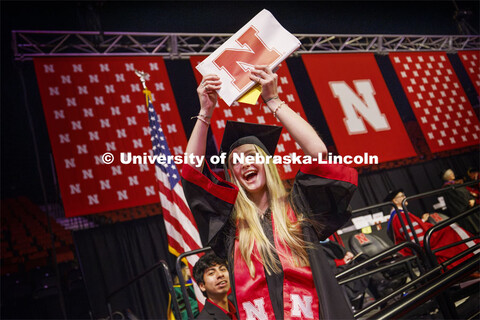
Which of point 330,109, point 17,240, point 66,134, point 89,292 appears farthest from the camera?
point 17,240

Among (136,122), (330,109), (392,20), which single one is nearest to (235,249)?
(136,122)

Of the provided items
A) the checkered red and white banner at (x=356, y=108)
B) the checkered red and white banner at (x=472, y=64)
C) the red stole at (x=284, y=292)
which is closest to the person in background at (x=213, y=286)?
the red stole at (x=284, y=292)

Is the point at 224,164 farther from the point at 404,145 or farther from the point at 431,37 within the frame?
the point at 431,37

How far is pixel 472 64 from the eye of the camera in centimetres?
943

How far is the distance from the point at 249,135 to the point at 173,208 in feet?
11.1

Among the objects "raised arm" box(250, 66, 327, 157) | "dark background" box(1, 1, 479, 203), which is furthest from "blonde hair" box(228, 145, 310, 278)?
"dark background" box(1, 1, 479, 203)

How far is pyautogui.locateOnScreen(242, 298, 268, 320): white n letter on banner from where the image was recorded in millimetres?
1279

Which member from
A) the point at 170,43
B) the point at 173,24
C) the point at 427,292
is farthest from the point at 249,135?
the point at 173,24

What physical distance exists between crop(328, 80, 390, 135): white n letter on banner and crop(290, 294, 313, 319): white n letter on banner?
273 inches

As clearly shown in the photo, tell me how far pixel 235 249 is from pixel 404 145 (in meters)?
7.56

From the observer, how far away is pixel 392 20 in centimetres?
872

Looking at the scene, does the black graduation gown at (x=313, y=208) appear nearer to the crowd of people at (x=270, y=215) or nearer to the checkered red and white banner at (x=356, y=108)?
the crowd of people at (x=270, y=215)

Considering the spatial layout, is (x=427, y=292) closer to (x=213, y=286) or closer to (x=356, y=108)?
(x=213, y=286)

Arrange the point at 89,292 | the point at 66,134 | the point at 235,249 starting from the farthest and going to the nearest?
the point at 89,292, the point at 66,134, the point at 235,249
